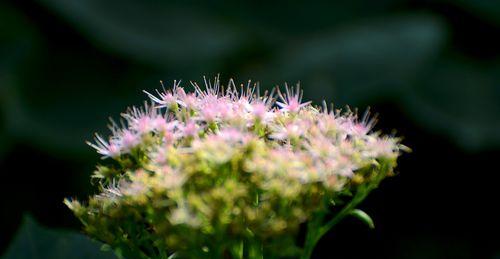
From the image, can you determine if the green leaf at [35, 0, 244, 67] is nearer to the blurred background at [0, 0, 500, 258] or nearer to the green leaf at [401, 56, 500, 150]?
the blurred background at [0, 0, 500, 258]

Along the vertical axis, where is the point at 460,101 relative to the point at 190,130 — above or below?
above

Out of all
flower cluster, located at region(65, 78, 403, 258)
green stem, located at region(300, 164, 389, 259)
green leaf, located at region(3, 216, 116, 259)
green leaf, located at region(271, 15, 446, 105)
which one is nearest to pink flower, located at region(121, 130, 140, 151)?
flower cluster, located at region(65, 78, 403, 258)

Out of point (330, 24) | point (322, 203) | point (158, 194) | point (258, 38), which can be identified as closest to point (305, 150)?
point (322, 203)

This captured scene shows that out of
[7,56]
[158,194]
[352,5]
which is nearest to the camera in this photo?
[158,194]

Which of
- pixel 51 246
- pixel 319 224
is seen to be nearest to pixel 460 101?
pixel 319 224

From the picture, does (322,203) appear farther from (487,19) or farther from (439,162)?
(487,19)

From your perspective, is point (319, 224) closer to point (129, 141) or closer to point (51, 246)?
point (129, 141)

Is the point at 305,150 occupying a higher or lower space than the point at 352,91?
lower
